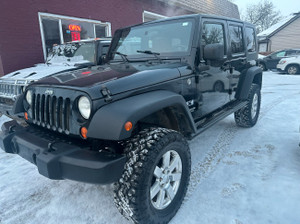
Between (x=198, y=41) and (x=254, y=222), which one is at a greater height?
(x=198, y=41)

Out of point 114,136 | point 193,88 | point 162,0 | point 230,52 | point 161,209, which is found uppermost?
point 162,0

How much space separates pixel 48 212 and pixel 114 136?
1.31 metres

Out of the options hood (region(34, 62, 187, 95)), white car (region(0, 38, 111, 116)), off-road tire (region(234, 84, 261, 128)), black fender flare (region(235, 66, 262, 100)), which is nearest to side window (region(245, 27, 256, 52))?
black fender flare (region(235, 66, 262, 100))

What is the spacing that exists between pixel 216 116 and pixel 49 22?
6953 mm

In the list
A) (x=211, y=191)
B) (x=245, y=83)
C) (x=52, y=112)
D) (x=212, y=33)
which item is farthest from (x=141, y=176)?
(x=245, y=83)

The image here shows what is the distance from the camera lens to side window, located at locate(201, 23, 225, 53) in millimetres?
2871

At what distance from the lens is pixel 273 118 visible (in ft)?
16.8

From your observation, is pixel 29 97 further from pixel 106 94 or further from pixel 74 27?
pixel 74 27

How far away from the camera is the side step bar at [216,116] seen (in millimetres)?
2845

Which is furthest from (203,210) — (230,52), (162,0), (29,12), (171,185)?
(162,0)

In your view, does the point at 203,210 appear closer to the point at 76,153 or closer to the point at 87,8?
the point at 76,153

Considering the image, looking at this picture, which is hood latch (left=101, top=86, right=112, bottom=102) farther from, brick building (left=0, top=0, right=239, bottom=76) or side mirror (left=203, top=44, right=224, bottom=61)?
brick building (left=0, top=0, right=239, bottom=76)

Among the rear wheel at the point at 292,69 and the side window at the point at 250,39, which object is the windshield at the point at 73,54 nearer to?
the side window at the point at 250,39

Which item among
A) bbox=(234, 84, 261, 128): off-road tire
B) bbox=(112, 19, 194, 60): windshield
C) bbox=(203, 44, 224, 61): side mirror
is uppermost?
bbox=(112, 19, 194, 60): windshield
